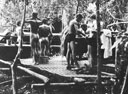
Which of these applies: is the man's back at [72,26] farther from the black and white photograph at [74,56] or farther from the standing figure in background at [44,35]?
the standing figure in background at [44,35]

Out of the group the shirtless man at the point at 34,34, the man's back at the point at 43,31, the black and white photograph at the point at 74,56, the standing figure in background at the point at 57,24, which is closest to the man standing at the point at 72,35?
the black and white photograph at the point at 74,56

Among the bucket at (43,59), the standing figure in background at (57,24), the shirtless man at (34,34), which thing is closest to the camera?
the shirtless man at (34,34)

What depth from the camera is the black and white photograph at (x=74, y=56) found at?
7785 millimetres

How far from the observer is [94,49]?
37.8 ft

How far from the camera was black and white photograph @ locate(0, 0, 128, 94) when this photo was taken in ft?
25.5

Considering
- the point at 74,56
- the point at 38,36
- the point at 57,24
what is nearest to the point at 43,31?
Answer: the point at 38,36

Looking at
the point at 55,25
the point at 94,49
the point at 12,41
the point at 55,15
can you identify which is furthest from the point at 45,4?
the point at 94,49

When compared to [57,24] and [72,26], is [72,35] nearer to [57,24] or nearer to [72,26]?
[72,26]

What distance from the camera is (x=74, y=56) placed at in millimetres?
11375

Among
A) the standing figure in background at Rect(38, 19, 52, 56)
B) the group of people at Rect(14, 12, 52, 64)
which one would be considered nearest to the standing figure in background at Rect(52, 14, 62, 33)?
the group of people at Rect(14, 12, 52, 64)

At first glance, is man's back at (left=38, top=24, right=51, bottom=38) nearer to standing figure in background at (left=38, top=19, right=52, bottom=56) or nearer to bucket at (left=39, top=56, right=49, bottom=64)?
standing figure in background at (left=38, top=19, right=52, bottom=56)

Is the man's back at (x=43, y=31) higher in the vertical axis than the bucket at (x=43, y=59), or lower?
higher

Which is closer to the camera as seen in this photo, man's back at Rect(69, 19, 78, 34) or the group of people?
man's back at Rect(69, 19, 78, 34)

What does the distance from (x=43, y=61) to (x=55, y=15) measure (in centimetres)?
1030
